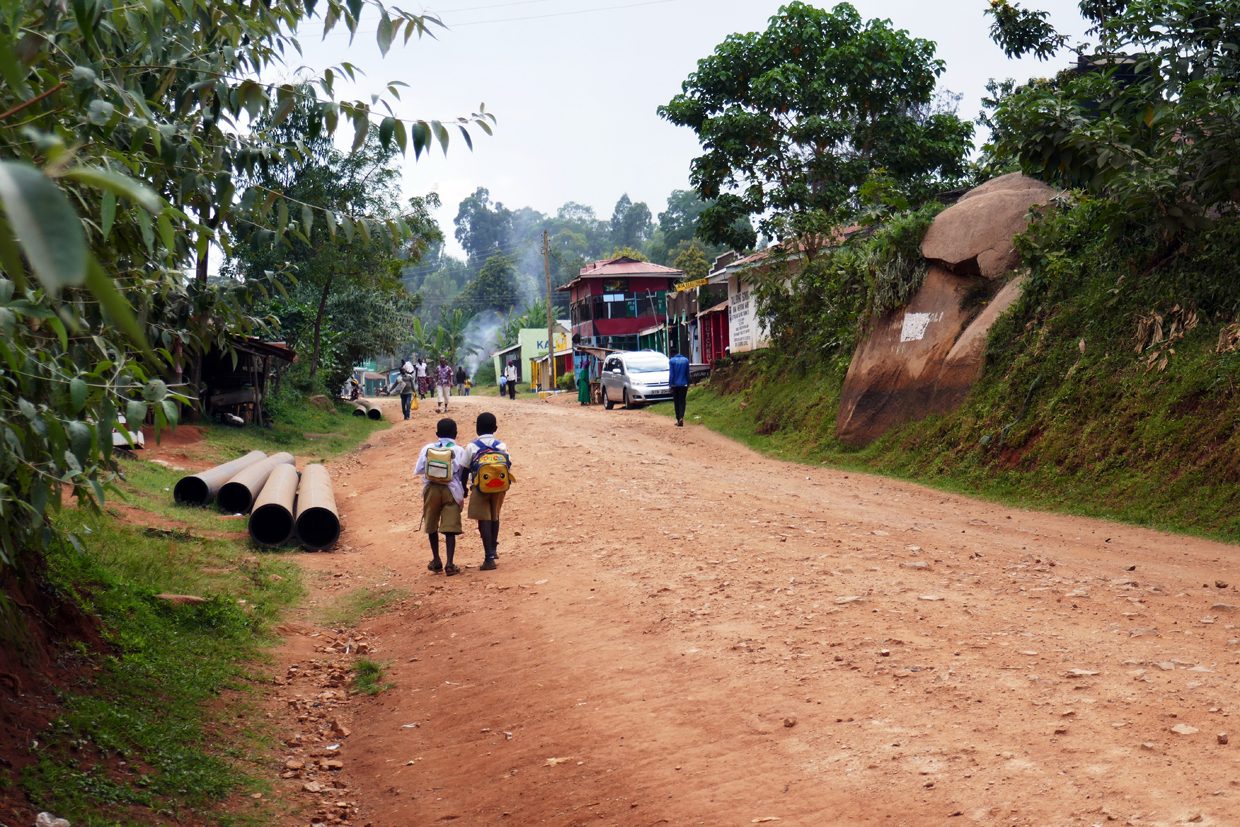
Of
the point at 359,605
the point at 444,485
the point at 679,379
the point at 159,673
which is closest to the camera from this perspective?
the point at 159,673

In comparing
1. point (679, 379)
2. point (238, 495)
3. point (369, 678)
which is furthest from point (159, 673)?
point (679, 379)

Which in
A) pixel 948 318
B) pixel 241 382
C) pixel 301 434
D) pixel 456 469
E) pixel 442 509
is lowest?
pixel 442 509

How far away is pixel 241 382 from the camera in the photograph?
2802 cm

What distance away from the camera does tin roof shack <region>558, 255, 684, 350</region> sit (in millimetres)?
63812

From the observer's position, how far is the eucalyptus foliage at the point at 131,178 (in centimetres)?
371

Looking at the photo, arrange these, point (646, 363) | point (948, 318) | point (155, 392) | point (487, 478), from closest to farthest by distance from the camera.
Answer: point (155, 392) < point (487, 478) < point (948, 318) < point (646, 363)

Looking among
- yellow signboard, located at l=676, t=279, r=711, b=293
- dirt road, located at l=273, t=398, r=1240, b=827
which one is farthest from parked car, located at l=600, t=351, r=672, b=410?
dirt road, located at l=273, t=398, r=1240, b=827

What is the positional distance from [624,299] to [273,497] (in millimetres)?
51277

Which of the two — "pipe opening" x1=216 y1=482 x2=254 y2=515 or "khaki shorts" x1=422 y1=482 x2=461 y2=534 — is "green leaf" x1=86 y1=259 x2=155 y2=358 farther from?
"pipe opening" x1=216 y1=482 x2=254 y2=515

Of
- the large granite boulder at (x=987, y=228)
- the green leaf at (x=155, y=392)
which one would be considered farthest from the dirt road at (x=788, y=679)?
the large granite boulder at (x=987, y=228)

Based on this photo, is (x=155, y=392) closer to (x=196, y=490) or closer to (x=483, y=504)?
(x=483, y=504)

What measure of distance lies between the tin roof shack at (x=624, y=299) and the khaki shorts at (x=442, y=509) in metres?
53.0

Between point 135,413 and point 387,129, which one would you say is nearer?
point 135,413

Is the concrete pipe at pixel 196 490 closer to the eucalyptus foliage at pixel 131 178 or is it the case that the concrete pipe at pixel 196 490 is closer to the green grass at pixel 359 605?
the green grass at pixel 359 605
